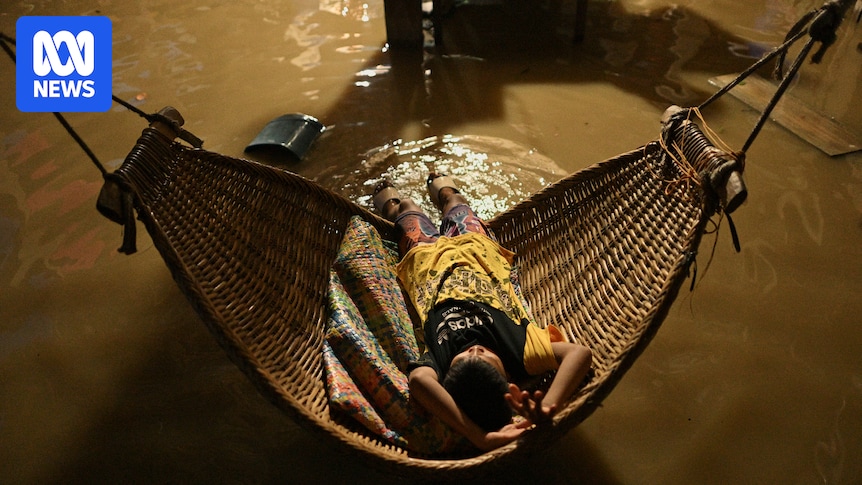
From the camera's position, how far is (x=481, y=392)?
3.96ft

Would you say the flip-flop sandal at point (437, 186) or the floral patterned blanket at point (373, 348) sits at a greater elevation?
the flip-flop sandal at point (437, 186)

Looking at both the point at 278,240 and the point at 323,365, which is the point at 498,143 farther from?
the point at 323,365

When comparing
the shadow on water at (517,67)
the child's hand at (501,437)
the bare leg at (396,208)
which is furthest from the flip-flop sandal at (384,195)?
the child's hand at (501,437)

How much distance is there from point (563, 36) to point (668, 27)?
1.92ft

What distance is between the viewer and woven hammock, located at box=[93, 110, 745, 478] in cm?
116

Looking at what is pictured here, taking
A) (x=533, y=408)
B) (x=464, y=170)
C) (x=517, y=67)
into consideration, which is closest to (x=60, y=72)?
(x=464, y=170)

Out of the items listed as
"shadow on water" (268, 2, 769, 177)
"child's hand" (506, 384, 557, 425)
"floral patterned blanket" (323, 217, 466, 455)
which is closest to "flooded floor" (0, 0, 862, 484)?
"shadow on water" (268, 2, 769, 177)

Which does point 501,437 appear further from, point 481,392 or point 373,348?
point 373,348

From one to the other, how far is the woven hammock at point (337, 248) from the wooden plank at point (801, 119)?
1.00 m

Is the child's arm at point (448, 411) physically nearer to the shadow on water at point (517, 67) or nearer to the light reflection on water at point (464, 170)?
the light reflection on water at point (464, 170)

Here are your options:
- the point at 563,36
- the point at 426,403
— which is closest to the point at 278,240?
the point at 426,403

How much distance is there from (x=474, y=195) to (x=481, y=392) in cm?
108

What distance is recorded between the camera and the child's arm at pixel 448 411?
46.1 inches

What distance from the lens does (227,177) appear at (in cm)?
163
